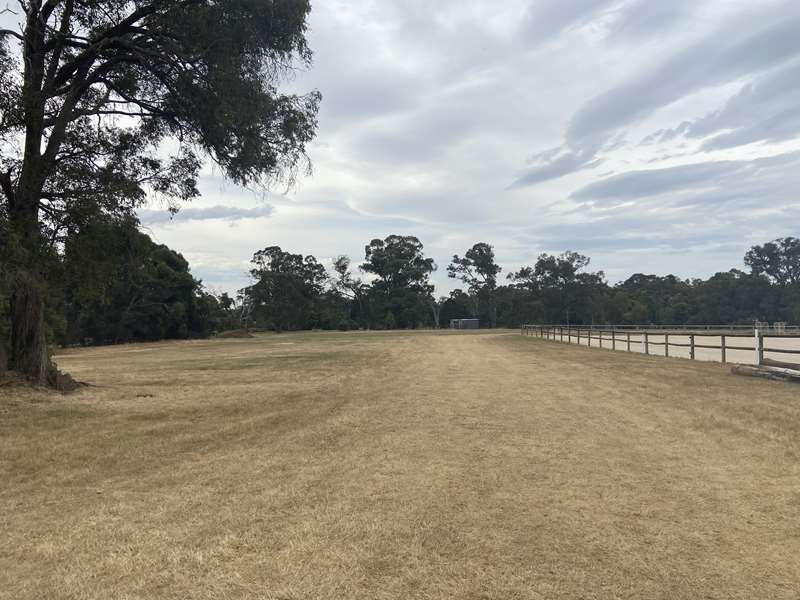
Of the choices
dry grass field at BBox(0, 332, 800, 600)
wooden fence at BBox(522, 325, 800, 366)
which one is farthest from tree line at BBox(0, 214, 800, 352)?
dry grass field at BBox(0, 332, 800, 600)

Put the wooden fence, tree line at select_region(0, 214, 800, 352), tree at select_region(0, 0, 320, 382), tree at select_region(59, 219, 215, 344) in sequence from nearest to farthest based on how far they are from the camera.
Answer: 1. tree at select_region(0, 0, 320, 382)
2. the wooden fence
3. tree at select_region(59, 219, 215, 344)
4. tree line at select_region(0, 214, 800, 352)

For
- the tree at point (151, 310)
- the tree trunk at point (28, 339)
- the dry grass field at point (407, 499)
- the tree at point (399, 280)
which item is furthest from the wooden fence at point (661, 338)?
the tree at point (399, 280)

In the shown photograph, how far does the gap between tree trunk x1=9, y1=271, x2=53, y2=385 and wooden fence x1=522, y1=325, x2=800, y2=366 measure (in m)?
A: 16.6

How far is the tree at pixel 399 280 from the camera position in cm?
10181

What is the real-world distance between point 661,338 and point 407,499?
4146 cm

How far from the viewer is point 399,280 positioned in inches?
4181

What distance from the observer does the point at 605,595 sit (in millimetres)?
3184

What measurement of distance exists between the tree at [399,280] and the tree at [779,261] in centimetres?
5956

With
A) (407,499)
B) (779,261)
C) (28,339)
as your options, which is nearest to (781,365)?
(407,499)

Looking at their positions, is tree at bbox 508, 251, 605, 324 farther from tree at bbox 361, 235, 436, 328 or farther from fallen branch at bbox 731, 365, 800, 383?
fallen branch at bbox 731, 365, 800, 383

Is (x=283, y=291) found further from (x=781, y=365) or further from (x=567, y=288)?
(x=781, y=365)

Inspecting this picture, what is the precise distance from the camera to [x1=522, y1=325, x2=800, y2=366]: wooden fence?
60.2 feet

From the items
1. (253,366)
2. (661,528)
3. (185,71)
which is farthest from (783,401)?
(253,366)

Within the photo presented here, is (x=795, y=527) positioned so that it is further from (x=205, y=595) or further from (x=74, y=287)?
(x=74, y=287)
